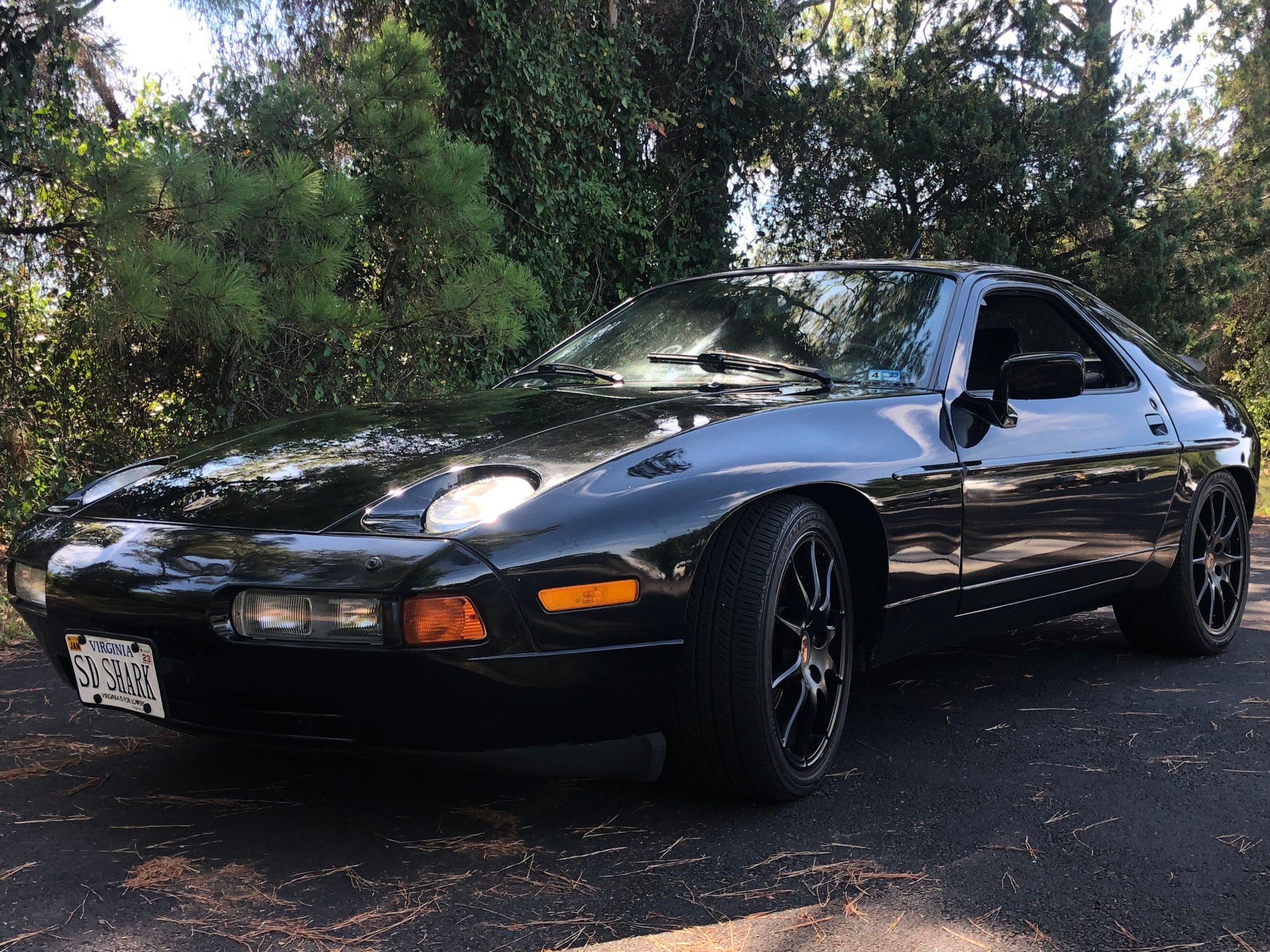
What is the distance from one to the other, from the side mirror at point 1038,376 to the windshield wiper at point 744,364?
0.53 m

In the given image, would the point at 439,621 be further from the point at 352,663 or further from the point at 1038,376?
the point at 1038,376

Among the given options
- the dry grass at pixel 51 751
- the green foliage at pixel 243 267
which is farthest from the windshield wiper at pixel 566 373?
the green foliage at pixel 243 267

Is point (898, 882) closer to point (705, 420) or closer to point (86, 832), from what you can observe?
point (705, 420)

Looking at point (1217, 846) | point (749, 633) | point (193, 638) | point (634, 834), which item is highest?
point (193, 638)

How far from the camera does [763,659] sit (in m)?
2.50

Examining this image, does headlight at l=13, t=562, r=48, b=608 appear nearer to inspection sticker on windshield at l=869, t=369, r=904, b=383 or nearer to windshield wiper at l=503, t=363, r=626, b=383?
windshield wiper at l=503, t=363, r=626, b=383

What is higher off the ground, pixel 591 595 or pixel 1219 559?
pixel 591 595

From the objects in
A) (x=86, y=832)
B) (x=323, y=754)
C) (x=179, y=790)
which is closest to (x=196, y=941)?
(x=323, y=754)

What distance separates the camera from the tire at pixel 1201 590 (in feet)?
14.0

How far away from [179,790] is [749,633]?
1409mm

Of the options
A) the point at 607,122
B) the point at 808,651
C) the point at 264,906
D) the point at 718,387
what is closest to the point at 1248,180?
the point at 607,122

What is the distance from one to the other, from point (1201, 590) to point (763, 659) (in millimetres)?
2650

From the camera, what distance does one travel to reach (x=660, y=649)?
2396 mm

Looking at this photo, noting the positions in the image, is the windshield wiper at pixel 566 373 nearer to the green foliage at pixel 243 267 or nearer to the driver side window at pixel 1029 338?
the driver side window at pixel 1029 338
